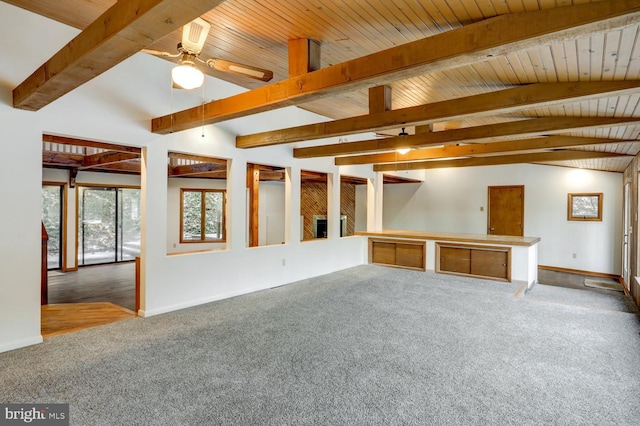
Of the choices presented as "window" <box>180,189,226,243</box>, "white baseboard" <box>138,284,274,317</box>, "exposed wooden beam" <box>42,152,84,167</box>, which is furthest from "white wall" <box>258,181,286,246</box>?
"white baseboard" <box>138,284,274,317</box>

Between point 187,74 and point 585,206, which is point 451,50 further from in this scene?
point 585,206

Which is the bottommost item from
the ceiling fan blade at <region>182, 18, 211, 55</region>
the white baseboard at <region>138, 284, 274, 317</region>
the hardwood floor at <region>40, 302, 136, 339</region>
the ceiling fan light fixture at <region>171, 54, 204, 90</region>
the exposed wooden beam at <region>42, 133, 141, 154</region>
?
the hardwood floor at <region>40, 302, 136, 339</region>

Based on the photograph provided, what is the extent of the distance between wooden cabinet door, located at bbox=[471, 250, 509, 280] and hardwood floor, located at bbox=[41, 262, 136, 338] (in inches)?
229

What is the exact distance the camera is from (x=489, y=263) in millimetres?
6402

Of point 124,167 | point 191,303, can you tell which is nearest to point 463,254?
point 191,303

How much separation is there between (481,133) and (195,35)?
333 cm

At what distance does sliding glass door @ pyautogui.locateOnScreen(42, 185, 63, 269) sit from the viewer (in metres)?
7.99

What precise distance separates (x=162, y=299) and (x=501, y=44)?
4372mm

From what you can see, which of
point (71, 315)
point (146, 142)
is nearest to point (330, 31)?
point (146, 142)

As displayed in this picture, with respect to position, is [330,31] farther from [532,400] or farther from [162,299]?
[162,299]

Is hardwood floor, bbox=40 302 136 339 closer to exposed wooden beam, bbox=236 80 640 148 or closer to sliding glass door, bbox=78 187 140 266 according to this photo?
exposed wooden beam, bbox=236 80 640 148

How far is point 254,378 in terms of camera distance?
2646 mm

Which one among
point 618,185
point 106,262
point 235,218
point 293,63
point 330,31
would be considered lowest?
point 106,262

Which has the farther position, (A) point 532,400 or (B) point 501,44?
(A) point 532,400
